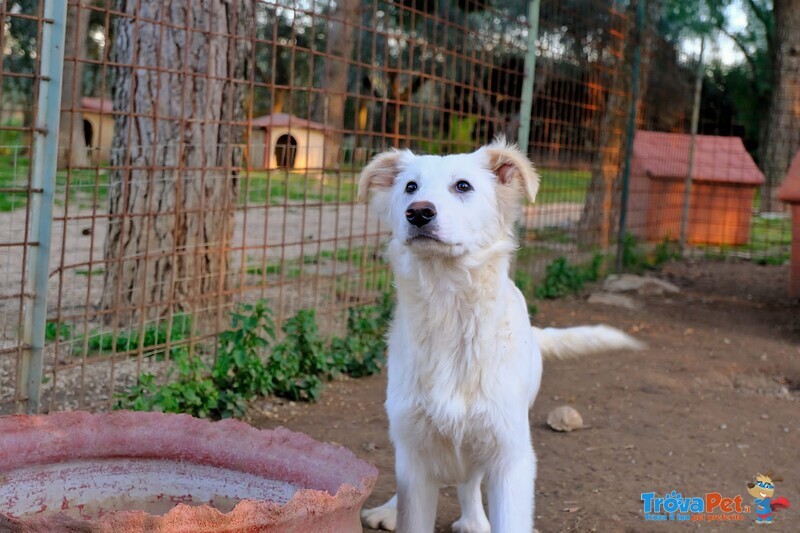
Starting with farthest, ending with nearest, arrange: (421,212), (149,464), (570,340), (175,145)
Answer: (175,145) < (570,340) < (421,212) < (149,464)

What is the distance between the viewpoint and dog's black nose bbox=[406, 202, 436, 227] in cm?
282

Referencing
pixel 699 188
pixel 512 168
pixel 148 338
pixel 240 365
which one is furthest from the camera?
pixel 699 188

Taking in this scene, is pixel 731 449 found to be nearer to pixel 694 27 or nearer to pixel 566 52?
pixel 566 52

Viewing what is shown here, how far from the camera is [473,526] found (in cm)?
330

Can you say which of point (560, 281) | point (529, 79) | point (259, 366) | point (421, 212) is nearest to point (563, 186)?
point (560, 281)

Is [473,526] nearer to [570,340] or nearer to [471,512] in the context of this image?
[471,512]

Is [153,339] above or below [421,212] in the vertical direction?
below

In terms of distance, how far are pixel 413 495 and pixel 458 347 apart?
528 millimetres

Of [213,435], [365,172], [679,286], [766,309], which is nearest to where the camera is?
[213,435]

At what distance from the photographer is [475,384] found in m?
2.91

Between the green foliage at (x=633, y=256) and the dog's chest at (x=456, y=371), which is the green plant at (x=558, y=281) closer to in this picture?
the green foliage at (x=633, y=256)

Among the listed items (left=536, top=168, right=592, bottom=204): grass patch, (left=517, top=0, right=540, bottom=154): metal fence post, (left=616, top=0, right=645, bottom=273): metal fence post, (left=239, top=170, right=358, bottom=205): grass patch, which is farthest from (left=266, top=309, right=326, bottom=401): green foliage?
(left=616, top=0, right=645, bottom=273): metal fence post

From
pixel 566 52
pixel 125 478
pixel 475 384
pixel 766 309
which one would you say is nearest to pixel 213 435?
pixel 125 478

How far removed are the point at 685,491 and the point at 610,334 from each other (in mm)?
890
